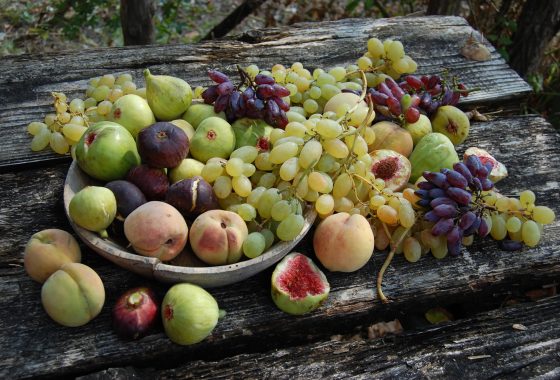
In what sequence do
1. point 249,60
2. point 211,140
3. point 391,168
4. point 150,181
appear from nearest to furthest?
point 150,181 → point 211,140 → point 391,168 → point 249,60

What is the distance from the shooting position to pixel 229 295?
5.74 ft

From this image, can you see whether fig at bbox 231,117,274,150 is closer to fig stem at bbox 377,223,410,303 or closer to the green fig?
the green fig

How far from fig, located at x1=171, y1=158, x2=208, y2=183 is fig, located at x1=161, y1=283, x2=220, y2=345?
1.27ft

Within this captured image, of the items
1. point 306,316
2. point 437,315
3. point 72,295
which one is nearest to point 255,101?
point 306,316

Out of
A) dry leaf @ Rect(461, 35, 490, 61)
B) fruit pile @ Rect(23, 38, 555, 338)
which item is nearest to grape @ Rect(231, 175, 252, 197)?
fruit pile @ Rect(23, 38, 555, 338)

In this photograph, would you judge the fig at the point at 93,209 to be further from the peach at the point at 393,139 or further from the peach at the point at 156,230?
the peach at the point at 393,139

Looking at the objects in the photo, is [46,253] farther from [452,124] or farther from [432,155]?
[452,124]

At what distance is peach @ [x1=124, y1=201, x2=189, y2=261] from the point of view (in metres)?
1.59

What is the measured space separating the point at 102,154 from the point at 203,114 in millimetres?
431

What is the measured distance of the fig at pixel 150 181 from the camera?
1767 millimetres

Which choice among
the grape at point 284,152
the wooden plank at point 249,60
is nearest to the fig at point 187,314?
the grape at point 284,152

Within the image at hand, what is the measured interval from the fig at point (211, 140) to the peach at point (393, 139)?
57 centimetres

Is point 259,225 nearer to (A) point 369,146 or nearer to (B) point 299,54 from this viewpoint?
(A) point 369,146

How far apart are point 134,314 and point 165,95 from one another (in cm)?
80
